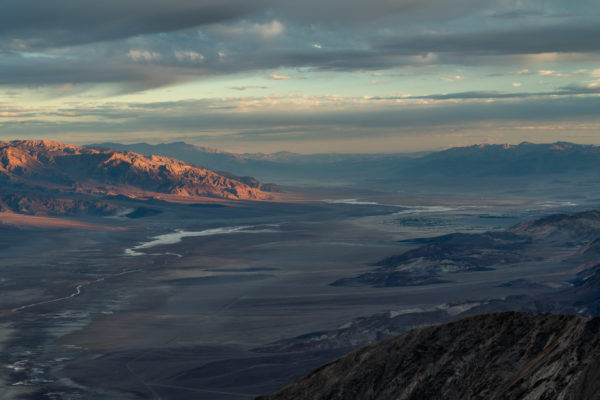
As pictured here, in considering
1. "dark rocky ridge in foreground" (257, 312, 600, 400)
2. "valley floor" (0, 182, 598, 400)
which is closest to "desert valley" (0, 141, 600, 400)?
"valley floor" (0, 182, 598, 400)

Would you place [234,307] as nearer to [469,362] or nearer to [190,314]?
[190,314]

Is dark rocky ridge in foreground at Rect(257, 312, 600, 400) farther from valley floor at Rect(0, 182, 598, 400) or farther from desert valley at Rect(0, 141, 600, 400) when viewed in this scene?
valley floor at Rect(0, 182, 598, 400)

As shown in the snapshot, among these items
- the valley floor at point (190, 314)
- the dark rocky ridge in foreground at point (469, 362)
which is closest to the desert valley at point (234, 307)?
the valley floor at point (190, 314)

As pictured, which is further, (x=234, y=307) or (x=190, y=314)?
(x=234, y=307)

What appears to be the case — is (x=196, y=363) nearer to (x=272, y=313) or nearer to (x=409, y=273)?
(x=272, y=313)

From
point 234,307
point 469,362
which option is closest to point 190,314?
point 234,307

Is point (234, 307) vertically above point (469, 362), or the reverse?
point (469, 362)

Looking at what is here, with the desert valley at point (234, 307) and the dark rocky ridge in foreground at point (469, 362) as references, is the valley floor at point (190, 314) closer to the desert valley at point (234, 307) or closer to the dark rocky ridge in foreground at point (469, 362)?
the desert valley at point (234, 307)

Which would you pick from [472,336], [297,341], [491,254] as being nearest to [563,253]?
[491,254]
